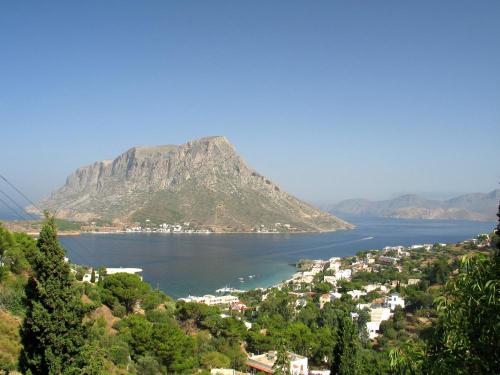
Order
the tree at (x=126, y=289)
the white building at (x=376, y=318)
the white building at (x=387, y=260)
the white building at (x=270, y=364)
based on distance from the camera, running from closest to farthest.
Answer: the white building at (x=270, y=364) < the tree at (x=126, y=289) < the white building at (x=376, y=318) < the white building at (x=387, y=260)

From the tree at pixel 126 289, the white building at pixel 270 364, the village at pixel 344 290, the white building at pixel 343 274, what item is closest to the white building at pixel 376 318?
the village at pixel 344 290

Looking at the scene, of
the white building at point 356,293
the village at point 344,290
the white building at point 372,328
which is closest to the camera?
the village at point 344,290

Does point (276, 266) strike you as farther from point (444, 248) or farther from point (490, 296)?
point (490, 296)

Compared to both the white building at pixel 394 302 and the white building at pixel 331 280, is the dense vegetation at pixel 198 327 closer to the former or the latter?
the white building at pixel 394 302

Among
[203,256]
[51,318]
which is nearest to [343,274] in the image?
[203,256]

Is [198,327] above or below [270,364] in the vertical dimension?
above

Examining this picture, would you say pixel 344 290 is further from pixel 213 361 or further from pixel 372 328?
pixel 213 361

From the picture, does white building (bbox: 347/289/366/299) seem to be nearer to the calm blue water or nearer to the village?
the village
